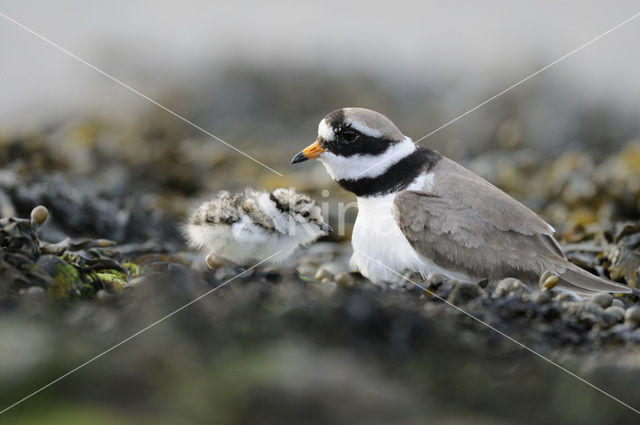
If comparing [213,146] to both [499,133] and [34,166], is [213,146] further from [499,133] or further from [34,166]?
[499,133]

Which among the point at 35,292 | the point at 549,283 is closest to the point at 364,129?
the point at 549,283

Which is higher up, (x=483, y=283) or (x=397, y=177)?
(x=397, y=177)

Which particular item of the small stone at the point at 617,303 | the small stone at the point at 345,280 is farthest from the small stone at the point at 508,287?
the small stone at the point at 345,280

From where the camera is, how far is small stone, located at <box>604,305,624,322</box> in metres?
3.57

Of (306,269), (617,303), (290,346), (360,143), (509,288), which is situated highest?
(360,143)

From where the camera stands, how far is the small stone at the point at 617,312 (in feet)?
11.7

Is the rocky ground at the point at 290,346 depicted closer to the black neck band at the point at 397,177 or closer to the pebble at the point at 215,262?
the pebble at the point at 215,262

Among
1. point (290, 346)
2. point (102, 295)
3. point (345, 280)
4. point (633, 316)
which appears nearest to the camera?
point (290, 346)

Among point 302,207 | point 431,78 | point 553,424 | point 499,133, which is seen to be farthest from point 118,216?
point 431,78

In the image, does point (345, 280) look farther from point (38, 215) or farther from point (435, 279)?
point (38, 215)

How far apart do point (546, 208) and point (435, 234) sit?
3120mm

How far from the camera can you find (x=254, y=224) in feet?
14.4

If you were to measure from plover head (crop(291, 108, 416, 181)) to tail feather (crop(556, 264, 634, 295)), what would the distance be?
50.7 inches

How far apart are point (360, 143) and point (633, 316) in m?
1.93
